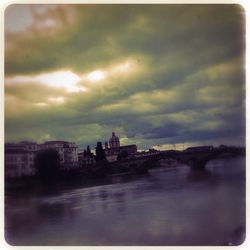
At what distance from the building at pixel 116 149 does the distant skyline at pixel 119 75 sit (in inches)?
1.0

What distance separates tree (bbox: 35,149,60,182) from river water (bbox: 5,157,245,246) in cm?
9

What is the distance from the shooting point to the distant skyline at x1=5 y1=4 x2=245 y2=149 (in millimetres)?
1796

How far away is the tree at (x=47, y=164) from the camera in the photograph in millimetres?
1816

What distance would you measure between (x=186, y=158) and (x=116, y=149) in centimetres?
32

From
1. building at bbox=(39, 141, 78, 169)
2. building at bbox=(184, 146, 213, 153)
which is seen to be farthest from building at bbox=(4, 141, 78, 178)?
building at bbox=(184, 146, 213, 153)

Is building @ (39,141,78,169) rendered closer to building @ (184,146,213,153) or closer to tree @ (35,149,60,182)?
tree @ (35,149,60,182)

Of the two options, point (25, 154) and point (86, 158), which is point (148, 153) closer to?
point (86, 158)

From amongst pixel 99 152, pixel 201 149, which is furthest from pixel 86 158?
pixel 201 149

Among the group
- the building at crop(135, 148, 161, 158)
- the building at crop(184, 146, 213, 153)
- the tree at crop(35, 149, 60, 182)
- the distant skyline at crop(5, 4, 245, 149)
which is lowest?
the tree at crop(35, 149, 60, 182)

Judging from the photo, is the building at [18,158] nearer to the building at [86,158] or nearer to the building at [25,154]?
the building at [25,154]

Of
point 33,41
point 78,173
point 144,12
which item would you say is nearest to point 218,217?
point 78,173

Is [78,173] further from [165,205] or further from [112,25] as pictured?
[112,25]

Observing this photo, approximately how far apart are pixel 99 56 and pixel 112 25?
0.50 feet

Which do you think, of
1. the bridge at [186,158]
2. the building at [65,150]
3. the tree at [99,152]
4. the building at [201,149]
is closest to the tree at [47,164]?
the building at [65,150]
